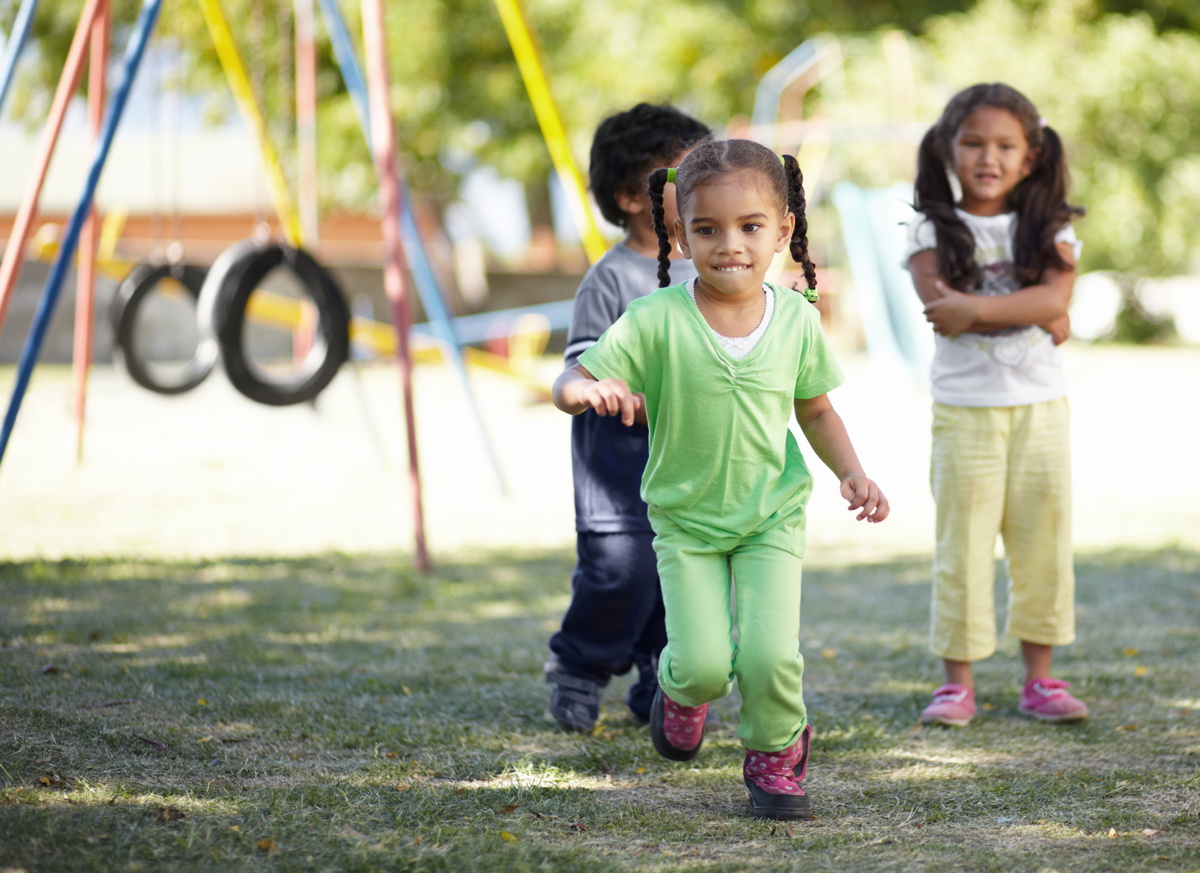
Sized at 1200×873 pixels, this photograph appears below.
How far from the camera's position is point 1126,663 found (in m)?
4.02

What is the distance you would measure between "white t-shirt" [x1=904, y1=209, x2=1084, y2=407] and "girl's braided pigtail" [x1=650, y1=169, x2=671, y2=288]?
3.46 ft

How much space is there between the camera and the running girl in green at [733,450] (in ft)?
8.27

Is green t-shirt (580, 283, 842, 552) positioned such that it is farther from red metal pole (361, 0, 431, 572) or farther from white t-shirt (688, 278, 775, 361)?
red metal pole (361, 0, 431, 572)

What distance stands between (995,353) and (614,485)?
1.19 m

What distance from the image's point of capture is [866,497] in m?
2.50

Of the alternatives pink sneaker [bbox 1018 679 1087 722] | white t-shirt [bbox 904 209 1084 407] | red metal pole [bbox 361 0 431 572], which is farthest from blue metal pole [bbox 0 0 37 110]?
pink sneaker [bbox 1018 679 1087 722]

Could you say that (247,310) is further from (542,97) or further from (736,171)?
(736,171)

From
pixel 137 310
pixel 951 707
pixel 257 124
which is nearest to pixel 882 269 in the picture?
pixel 257 124

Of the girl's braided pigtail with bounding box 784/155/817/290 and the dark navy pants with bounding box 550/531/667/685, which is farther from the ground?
the girl's braided pigtail with bounding box 784/155/817/290

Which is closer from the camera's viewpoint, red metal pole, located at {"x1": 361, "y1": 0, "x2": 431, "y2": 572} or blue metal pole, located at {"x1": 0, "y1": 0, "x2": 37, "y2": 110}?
blue metal pole, located at {"x1": 0, "y1": 0, "x2": 37, "y2": 110}

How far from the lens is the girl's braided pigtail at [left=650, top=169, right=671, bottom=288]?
A: 2.74 metres

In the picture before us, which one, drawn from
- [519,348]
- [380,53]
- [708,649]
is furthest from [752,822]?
[519,348]

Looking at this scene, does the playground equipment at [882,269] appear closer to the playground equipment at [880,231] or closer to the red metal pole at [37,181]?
the playground equipment at [880,231]

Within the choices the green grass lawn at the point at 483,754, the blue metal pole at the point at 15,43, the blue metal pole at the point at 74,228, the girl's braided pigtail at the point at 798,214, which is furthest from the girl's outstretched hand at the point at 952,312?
the blue metal pole at the point at 15,43
